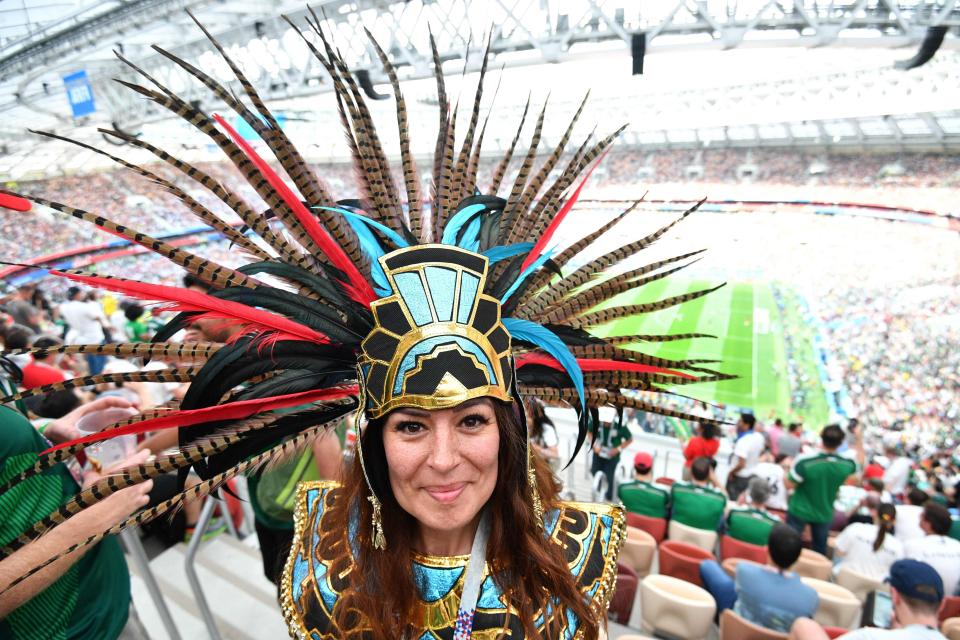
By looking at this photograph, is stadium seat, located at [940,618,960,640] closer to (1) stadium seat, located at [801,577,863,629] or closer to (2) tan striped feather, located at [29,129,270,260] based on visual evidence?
(1) stadium seat, located at [801,577,863,629]

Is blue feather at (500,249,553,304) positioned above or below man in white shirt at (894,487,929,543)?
above

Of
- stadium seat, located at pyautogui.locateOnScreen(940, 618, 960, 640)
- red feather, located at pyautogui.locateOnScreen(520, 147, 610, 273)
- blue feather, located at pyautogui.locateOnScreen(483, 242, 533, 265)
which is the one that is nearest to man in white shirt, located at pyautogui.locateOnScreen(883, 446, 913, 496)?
stadium seat, located at pyautogui.locateOnScreen(940, 618, 960, 640)

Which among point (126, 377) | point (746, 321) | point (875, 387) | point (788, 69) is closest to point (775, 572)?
point (126, 377)

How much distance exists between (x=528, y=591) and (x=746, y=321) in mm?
21716

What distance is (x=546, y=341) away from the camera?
4.68 feet

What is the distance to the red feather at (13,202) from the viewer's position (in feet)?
4.60

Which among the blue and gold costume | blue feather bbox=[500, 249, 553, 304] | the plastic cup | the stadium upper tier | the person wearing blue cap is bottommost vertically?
the person wearing blue cap

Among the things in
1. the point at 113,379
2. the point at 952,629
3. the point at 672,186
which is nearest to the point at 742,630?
the point at 952,629

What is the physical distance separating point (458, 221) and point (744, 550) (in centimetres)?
340

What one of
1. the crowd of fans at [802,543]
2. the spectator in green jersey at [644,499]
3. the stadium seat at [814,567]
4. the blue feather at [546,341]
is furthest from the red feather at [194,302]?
the stadium seat at [814,567]

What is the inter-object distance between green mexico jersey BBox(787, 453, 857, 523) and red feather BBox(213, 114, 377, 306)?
167 inches

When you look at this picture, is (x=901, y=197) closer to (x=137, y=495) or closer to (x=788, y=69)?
(x=788, y=69)

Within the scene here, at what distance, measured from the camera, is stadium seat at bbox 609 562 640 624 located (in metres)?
3.01

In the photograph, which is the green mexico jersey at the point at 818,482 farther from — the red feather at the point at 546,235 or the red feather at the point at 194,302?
the red feather at the point at 194,302
